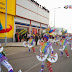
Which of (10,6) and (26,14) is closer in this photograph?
(10,6)

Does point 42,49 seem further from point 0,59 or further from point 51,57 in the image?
point 0,59

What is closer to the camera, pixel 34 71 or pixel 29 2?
pixel 34 71

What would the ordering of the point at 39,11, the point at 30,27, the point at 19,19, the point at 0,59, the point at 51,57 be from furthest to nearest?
the point at 39,11 → the point at 30,27 → the point at 19,19 → the point at 51,57 → the point at 0,59

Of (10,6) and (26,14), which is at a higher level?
(10,6)

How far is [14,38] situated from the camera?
24062 millimetres

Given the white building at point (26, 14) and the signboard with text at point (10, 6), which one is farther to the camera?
the white building at point (26, 14)

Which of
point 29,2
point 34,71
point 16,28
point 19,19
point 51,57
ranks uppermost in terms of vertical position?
point 29,2

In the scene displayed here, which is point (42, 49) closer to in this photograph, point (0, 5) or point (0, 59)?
point (0, 59)

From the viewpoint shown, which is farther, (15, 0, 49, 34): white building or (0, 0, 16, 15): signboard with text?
(15, 0, 49, 34): white building

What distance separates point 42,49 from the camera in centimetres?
511

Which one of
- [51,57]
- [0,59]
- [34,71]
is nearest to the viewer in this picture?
[0,59]

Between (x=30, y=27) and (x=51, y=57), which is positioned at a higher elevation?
(x=30, y=27)

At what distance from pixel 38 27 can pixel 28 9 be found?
9.51 meters

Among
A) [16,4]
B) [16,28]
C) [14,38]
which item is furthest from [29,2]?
[14,38]
